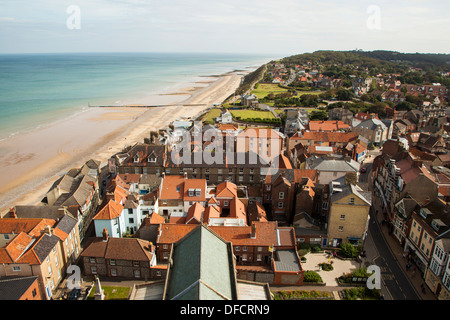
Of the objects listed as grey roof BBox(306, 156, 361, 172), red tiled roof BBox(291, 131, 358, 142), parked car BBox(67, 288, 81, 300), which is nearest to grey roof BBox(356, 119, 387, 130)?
red tiled roof BBox(291, 131, 358, 142)

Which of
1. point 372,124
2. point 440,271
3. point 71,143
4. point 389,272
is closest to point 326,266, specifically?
point 389,272

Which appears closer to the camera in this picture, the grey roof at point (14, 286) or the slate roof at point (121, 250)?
the grey roof at point (14, 286)

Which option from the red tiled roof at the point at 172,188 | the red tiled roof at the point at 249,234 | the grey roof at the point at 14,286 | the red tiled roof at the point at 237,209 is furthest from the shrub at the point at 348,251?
the grey roof at the point at 14,286

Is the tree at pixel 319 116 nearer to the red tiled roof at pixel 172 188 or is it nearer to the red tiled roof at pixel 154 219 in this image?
the red tiled roof at pixel 172 188

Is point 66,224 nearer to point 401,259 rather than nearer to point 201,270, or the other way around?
point 201,270

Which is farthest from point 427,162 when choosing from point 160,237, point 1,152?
point 1,152

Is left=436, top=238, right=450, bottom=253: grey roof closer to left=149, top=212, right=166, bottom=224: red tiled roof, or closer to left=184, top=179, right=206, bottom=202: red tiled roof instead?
left=184, top=179, right=206, bottom=202: red tiled roof
